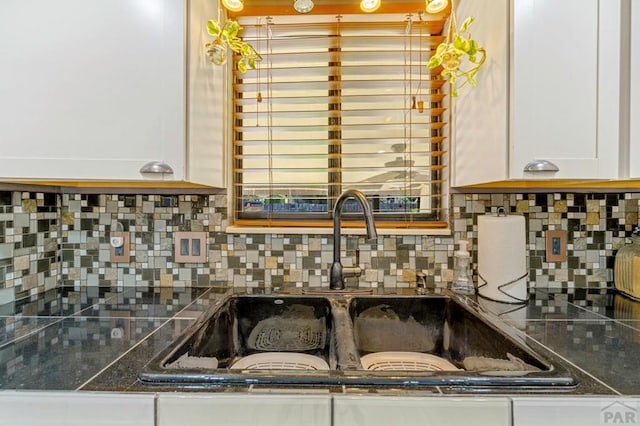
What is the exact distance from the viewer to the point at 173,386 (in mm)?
637

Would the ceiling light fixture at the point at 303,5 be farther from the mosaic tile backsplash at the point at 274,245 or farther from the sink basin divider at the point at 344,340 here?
the sink basin divider at the point at 344,340

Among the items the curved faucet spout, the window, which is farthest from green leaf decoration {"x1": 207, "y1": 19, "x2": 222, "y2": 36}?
the curved faucet spout

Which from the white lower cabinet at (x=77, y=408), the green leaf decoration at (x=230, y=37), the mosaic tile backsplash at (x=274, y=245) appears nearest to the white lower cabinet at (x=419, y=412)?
the white lower cabinet at (x=77, y=408)

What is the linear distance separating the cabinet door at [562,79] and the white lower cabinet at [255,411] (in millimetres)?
768

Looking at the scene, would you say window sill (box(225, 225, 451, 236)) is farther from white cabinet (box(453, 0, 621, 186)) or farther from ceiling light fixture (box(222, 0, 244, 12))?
ceiling light fixture (box(222, 0, 244, 12))

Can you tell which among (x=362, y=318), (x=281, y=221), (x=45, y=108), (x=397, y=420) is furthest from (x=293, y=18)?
(x=397, y=420)

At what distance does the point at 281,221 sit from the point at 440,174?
0.68 meters

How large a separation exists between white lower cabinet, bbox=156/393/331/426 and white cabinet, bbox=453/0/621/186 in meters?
0.76

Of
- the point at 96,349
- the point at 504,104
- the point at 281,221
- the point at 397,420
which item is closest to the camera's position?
the point at 397,420

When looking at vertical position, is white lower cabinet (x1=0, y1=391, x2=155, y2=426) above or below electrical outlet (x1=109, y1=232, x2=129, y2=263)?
below

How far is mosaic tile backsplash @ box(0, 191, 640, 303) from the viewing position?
1329 mm

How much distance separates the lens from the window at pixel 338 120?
1431mm

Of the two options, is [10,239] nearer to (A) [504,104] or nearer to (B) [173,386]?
(B) [173,386]

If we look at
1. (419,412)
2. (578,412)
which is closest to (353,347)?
(419,412)
